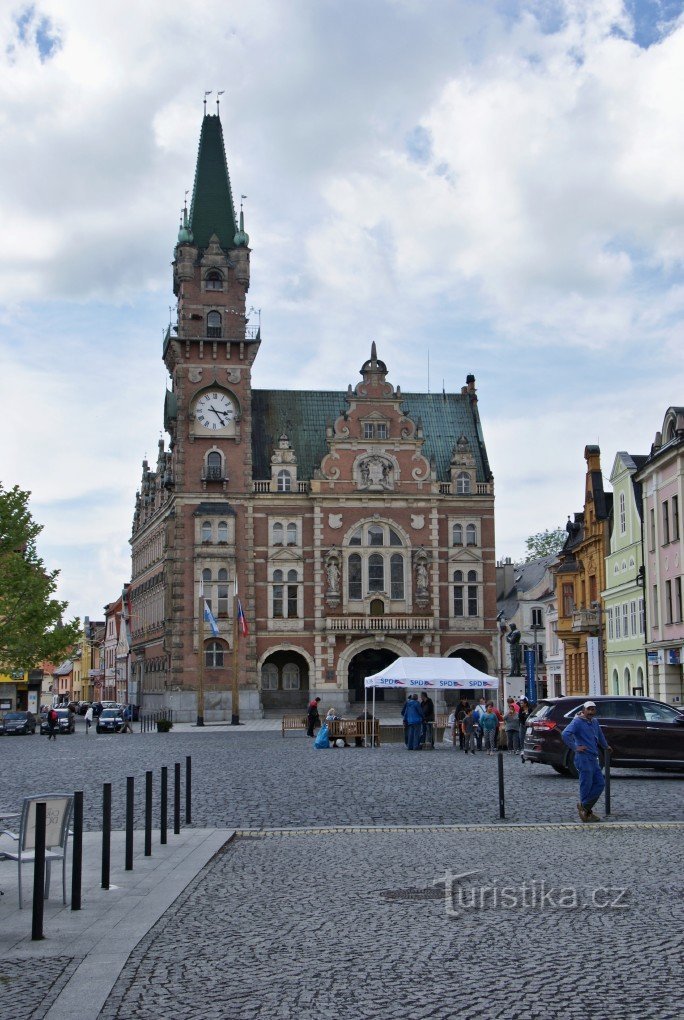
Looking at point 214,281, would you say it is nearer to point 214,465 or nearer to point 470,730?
point 214,465

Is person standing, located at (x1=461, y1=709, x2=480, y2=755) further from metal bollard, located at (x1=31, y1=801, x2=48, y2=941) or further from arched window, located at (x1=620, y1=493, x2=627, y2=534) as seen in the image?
metal bollard, located at (x1=31, y1=801, x2=48, y2=941)

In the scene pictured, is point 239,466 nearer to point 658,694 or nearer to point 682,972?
point 658,694

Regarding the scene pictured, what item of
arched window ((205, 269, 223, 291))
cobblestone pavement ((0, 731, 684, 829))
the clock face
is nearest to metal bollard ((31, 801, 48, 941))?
cobblestone pavement ((0, 731, 684, 829))

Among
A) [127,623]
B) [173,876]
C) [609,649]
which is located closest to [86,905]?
[173,876]

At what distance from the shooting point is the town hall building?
7862 centimetres

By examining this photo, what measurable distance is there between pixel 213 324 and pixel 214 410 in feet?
19.1

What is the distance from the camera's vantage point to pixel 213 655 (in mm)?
78250

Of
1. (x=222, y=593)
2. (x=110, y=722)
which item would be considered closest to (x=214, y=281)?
(x=222, y=593)

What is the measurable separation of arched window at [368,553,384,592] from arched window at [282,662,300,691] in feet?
23.2

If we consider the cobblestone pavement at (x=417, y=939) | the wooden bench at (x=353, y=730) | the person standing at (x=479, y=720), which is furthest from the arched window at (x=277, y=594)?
the cobblestone pavement at (x=417, y=939)

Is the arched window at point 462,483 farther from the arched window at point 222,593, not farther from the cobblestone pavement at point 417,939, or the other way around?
the cobblestone pavement at point 417,939

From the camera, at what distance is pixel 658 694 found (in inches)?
1954

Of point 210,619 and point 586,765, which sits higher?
point 210,619

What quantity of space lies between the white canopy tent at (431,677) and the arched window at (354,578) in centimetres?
3631
